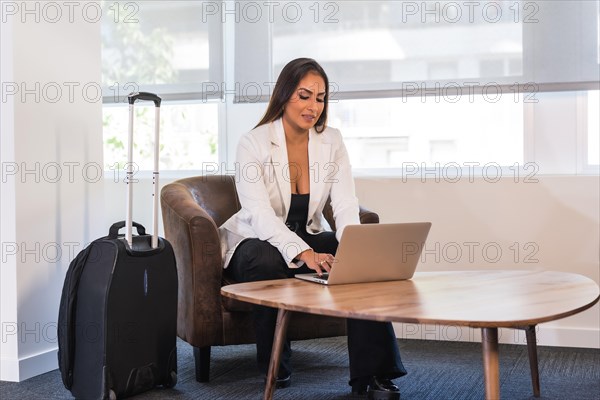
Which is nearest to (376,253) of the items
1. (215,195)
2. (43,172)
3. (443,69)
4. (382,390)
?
(382,390)

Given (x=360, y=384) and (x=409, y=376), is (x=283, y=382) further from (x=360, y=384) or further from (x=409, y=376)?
(x=409, y=376)

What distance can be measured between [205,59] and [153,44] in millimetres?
313

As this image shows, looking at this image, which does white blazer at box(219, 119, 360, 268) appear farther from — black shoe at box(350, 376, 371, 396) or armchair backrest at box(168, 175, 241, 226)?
black shoe at box(350, 376, 371, 396)

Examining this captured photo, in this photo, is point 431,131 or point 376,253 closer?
point 376,253

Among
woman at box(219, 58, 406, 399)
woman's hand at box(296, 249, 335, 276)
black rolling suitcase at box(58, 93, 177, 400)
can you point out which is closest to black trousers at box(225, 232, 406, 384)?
woman at box(219, 58, 406, 399)

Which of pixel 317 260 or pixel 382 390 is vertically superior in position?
pixel 317 260

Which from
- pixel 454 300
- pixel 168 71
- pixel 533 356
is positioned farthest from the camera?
pixel 168 71

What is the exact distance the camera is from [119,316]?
2586 millimetres

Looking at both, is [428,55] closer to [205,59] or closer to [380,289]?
[205,59]

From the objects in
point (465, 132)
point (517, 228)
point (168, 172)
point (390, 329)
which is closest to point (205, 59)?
point (168, 172)

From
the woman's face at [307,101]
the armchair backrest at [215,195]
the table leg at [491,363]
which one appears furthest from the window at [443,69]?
the table leg at [491,363]

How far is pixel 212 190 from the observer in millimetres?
3318

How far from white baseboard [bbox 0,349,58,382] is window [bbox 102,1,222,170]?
1437 mm

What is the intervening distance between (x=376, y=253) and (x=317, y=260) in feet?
1.11
